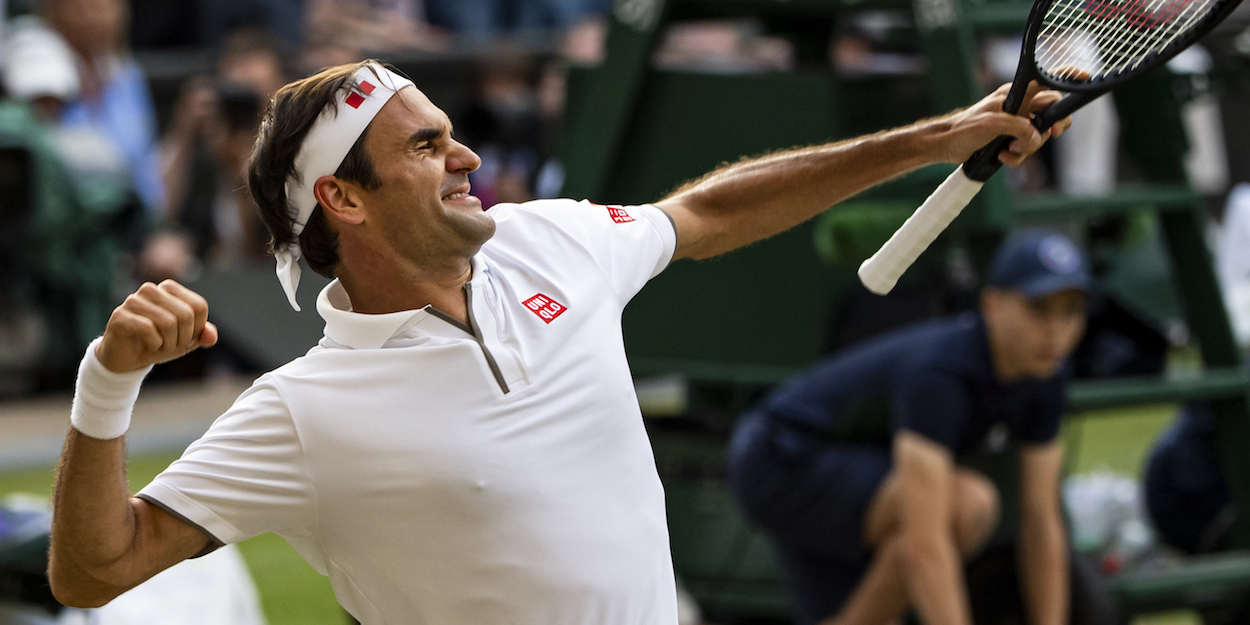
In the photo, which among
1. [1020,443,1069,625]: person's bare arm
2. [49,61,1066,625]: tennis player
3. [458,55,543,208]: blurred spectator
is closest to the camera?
A: [49,61,1066,625]: tennis player

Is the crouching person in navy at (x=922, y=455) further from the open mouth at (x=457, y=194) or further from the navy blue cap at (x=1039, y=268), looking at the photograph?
the open mouth at (x=457, y=194)

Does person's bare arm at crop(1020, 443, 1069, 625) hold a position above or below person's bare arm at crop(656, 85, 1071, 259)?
below

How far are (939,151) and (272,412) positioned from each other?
1.11 metres

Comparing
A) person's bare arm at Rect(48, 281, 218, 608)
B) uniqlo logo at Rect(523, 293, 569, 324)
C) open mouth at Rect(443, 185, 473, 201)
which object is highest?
open mouth at Rect(443, 185, 473, 201)

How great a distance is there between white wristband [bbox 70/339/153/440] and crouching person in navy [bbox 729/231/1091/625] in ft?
7.76

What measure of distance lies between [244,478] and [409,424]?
236 millimetres

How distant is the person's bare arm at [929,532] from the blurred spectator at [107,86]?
3.96 meters

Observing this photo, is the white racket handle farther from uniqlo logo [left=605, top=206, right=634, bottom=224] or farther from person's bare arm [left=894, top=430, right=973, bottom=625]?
person's bare arm [left=894, top=430, right=973, bottom=625]

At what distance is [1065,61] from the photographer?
258 cm

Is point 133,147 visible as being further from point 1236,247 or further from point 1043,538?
point 1236,247

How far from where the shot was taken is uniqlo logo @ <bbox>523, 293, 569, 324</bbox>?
2.26m

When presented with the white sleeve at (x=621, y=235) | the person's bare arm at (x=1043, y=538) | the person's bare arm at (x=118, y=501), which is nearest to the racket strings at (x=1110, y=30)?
the white sleeve at (x=621, y=235)

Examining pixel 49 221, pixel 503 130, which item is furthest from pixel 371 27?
pixel 49 221

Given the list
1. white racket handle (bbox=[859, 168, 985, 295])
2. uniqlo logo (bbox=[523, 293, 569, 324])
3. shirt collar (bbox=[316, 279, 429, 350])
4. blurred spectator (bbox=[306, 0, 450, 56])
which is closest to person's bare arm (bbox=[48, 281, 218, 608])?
shirt collar (bbox=[316, 279, 429, 350])
